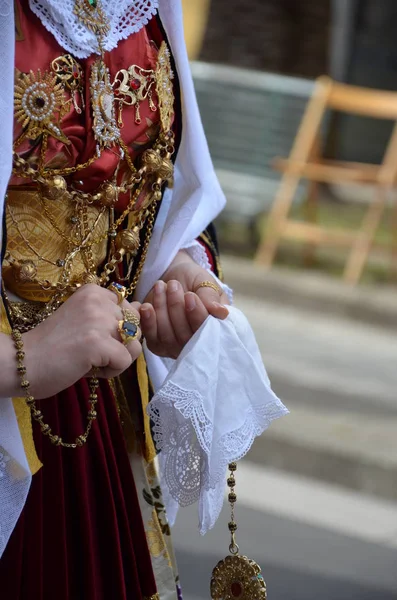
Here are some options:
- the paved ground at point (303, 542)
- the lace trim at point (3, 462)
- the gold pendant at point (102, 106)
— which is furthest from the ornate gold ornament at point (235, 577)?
the paved ground at point (303, 542)

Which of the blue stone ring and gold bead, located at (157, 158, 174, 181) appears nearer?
the blue stone ring

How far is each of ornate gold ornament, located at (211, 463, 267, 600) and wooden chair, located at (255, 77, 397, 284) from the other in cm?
353

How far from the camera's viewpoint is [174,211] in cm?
106

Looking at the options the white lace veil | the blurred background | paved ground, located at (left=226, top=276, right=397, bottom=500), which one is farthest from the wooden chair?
the white lace veil

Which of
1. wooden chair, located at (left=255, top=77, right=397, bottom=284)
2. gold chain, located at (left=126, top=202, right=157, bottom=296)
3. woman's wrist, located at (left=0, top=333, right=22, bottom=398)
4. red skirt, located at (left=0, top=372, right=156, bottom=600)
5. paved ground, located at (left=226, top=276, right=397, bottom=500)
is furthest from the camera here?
wooden chair, located at (left=255, top=77, right=397, bottom=284)

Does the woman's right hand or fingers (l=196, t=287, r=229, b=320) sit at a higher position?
fingers (l=196, t=287, r=229, b=320)

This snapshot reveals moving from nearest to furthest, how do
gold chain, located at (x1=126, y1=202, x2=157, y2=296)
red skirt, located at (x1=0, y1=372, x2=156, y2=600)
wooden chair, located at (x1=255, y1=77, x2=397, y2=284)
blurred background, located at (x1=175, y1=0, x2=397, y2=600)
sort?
red skirt, located at (x1=0, y1=372, x2=156, y2=600)
gold chain, located at (x1=126, y1=202, x2=157, y2=296)
blurred background, located at (x1=175, y1=0, x2=397, y2=600)
wooden chair, located at (x1=255, y1=77, x2=397, y2=284)

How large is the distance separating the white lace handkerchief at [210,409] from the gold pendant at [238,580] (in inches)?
2.8

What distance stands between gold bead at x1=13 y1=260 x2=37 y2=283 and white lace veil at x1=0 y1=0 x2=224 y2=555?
0.29 feet

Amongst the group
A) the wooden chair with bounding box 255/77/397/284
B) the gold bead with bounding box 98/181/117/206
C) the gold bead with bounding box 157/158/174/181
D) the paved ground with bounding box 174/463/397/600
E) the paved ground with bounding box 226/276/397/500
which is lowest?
the paved ground with bounding box 174/463/397/600

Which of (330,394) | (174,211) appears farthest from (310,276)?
(174,211)

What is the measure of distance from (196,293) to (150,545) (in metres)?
0.30

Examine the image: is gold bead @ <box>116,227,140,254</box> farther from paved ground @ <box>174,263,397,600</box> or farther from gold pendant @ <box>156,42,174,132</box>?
paved ground @ <box>174,263,397,600</box>

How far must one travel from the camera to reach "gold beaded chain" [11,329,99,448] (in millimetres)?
801
